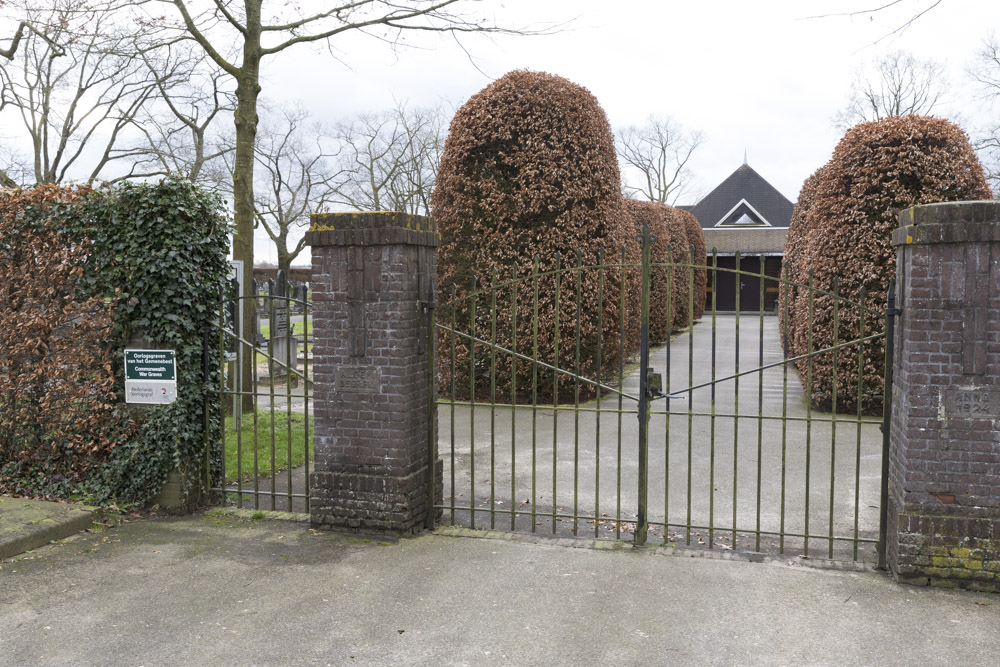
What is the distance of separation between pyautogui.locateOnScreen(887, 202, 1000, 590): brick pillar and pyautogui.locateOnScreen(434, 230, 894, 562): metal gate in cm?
32

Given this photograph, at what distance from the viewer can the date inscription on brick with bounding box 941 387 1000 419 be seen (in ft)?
15.0

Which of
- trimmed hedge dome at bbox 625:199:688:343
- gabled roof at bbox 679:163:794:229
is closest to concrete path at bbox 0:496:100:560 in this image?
trimmed hedge dome at bbox 625:199:688:343

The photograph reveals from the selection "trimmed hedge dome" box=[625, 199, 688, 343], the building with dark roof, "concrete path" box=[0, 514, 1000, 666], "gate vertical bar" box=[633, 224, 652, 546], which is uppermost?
the building with dark roof

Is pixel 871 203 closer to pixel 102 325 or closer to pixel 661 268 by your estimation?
pixel 102 325

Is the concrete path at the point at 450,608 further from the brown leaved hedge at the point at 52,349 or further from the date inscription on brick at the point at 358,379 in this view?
the date inscription on brick at the point at 358,379

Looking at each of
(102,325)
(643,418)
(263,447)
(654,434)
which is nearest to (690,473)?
(643,418)

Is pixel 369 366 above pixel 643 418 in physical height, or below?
above

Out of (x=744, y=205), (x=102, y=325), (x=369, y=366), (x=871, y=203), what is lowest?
(x=369, y=366)

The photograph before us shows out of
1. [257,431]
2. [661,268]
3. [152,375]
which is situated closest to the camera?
→ [152,375]

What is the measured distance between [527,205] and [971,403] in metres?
7.46

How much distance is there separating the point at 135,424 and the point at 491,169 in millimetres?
6775

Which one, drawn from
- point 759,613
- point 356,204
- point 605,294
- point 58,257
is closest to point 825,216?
point 605,294

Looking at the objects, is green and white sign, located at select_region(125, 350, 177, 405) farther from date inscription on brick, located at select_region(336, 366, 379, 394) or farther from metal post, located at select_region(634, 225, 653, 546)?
metal post, located at select_region(634, 225, 653, 546)

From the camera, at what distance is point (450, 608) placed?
4402 millimetres
